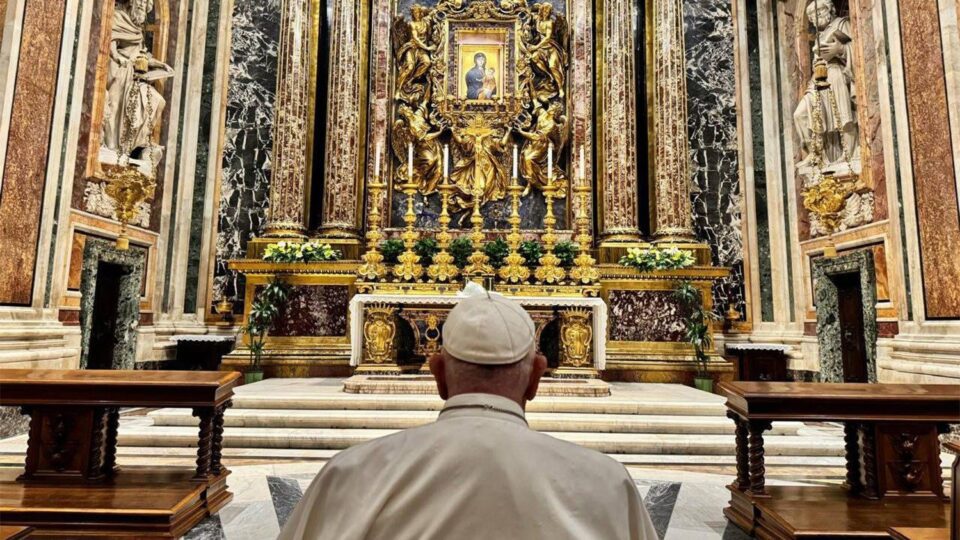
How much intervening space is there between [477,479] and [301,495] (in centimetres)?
338

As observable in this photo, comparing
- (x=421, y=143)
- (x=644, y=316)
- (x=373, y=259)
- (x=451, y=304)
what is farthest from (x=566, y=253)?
(x=421, y=143)

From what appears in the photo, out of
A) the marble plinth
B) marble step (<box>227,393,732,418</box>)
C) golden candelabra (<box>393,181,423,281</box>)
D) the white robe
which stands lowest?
marble step (<box>227,393,732,418</box>)

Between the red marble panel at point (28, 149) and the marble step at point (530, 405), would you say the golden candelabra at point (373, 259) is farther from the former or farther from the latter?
the red marble panel at point (28, 149)

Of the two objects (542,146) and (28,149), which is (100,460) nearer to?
(28,149)

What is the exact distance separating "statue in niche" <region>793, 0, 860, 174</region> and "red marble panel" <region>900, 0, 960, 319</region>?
4.92ft

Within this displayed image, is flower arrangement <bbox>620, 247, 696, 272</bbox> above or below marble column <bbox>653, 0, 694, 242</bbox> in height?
below

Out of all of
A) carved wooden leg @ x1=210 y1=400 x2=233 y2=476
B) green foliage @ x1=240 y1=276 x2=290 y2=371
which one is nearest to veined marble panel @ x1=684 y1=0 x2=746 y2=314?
→ green foliage @ x1=240 y1=276 x2=290 y2=371

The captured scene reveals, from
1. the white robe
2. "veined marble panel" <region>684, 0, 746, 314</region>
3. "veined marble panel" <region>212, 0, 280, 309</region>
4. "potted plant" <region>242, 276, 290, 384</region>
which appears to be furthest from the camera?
"veined marble panel" <region>212, 0, 280, 309</region>

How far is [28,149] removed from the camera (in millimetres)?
6363

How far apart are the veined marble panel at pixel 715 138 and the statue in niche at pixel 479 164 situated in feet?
11.2

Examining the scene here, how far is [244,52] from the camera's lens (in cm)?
1037

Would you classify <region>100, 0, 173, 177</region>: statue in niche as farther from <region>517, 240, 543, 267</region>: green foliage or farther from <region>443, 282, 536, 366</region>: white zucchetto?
<region>443, 282, 536, 366</region>: white zucchetto

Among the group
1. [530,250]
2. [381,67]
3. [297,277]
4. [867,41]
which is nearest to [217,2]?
[381,67]

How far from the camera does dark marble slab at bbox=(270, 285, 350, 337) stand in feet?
29.1
